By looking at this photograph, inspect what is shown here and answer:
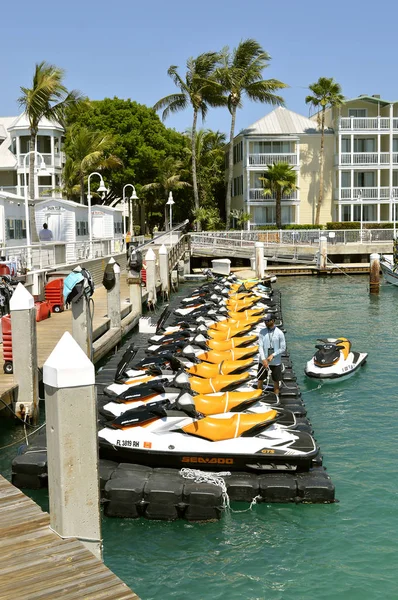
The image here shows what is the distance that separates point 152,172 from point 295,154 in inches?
485

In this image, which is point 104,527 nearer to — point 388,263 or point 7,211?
point 7,211

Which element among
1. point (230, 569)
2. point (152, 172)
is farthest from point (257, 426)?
point (152, 172)

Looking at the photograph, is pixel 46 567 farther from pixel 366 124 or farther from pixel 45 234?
pixel 366 124

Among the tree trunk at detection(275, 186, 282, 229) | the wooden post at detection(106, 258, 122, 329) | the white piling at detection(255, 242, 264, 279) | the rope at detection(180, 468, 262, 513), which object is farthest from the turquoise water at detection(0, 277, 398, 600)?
the tree trunk at detection(275, 186, 282, 229)

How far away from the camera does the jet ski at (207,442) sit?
35.1 ft

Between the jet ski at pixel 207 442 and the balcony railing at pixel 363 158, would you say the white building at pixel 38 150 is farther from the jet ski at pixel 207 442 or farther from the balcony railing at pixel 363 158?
the jet ski at pixel 207 442

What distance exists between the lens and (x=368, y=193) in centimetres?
5775

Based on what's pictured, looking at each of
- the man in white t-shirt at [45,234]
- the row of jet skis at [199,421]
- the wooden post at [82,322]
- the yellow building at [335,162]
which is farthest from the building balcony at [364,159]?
the wooden post at [82,322]

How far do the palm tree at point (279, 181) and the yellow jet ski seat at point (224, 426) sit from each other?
4546cm

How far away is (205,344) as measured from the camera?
56.5 ft

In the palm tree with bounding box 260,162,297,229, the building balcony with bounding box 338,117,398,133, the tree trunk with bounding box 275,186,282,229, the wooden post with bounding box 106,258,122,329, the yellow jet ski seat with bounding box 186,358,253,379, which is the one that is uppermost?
the building balcony with bounding box 338,117,398,133

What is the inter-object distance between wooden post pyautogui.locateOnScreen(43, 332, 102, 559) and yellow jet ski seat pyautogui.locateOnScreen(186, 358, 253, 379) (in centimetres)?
802

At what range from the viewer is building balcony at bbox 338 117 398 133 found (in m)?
57.6

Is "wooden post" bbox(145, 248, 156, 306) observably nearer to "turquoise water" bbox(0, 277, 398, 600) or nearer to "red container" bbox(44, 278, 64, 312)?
"red container" bbox(44, 278, 64, 312)
